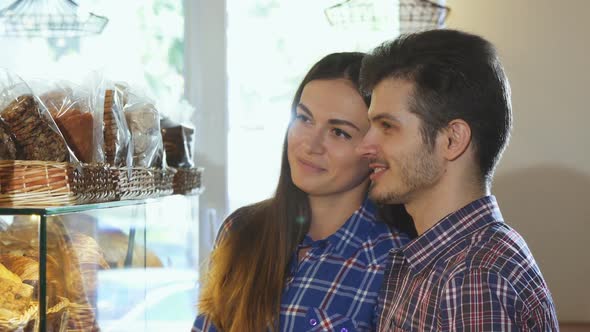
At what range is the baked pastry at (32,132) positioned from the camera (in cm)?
96

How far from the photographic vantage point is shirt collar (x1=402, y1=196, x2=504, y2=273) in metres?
1.08

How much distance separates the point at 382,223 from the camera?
4.78ft

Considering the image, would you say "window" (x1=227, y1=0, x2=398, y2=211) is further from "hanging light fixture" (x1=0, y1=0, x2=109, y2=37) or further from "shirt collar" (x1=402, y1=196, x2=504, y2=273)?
"shirt collar" (x1=402, y1=196, x2=504, y2=273)

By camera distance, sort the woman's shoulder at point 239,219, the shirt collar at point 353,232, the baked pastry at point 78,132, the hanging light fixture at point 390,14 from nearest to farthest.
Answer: the baked pastry at point 78,132 → the shirt collar at point 353,232 → the woman's shoulder at point 239,219 → the hanging light fixture at point 390,14

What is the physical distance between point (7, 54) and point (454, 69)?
6.52 feet

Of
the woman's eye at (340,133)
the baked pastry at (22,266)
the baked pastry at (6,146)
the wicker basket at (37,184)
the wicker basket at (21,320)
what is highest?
the baked pastry at (6,146)

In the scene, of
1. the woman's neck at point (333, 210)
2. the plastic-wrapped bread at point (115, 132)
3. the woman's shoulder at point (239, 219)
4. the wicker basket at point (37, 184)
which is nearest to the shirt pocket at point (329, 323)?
the woman's neck at point (333, 210)

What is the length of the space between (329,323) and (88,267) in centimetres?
51

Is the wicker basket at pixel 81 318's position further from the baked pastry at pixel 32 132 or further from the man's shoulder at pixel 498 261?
the man's shoulder at pixel 498 261

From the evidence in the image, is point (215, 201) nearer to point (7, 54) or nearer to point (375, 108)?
point (7, 54)

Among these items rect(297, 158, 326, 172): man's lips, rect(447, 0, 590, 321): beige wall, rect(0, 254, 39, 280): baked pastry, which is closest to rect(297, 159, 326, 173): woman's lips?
rect(297, 158, 326, 172): man's lips

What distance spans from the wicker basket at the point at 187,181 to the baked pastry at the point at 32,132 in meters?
0.61

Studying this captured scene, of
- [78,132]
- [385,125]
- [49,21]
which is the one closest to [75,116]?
[78,132]

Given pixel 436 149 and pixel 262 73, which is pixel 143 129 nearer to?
pixel 436 149
